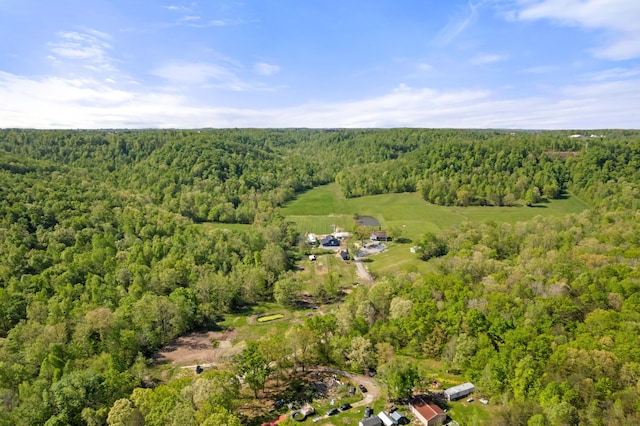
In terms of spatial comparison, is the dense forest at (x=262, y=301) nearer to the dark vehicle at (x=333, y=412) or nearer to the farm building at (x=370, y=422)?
the farm building at (x=370, y=422)

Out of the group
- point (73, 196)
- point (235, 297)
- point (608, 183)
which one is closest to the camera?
point (235, 297)

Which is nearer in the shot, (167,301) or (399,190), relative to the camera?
(167,301)

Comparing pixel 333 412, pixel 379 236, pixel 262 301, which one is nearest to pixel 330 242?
pixel 379 236

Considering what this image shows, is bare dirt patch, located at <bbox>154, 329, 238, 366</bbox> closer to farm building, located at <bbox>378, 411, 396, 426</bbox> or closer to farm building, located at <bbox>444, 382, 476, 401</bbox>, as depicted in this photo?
farm building, located at <bbox>378, 411, 396, 426</bbox>

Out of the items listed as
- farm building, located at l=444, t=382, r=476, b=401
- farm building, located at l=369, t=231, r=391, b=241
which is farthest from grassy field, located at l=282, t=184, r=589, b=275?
farm building, located at l=444, t=382, r=476, b=401

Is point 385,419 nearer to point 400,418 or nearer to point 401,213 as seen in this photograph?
point 400,418

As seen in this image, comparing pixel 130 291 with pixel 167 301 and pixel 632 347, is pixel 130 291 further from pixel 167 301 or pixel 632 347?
pixel 632 347

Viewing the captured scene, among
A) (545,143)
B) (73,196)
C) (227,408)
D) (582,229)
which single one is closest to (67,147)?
(73,196)

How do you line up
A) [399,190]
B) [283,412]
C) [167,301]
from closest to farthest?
1. [283,412]
2. [167,301]
3. [399,190]

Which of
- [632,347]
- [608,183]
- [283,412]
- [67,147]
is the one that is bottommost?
[283,412]
